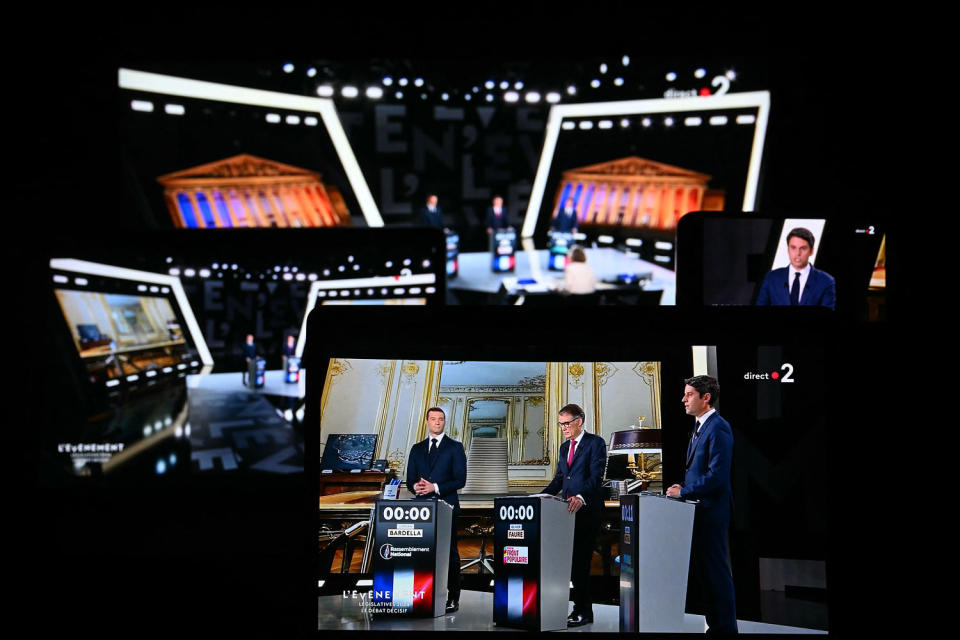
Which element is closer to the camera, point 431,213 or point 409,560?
point 409,560

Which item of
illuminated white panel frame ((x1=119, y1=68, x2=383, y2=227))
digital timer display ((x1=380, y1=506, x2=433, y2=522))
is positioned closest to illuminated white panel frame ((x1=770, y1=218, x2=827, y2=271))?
digital timer display ((x1=380, y1=506, x2=433, y2=522))

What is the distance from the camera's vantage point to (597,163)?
14.6ft

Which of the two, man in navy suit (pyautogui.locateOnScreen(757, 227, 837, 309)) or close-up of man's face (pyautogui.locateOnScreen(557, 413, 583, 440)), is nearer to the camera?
close-up of man's face (pyautogui.locateOnScreen(557, 413, 583, 440))

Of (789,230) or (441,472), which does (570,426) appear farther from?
(789,230)

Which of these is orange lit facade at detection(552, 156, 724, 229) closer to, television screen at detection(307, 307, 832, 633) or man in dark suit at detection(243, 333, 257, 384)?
man in dark suit at detection(243, 333, 257, 384)

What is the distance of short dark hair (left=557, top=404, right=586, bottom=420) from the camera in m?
1.36

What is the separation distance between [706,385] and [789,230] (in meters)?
0.63

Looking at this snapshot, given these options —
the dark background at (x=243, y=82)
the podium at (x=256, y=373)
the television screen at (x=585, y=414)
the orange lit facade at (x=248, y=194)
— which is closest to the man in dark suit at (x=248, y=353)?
the podium at (x=256, y=373)

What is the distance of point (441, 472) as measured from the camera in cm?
133

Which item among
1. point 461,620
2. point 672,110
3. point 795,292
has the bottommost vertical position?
point 461,620

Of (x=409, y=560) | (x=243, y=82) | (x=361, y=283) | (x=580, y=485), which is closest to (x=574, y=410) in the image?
(x=580, y=485)

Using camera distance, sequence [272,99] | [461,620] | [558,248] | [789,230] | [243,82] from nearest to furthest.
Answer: [461,620] < [789,230] < [243,82] < [272,99] < [558,248]

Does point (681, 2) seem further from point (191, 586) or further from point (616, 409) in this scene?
point (191, 586)

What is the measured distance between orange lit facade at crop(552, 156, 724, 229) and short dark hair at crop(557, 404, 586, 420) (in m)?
3.24
